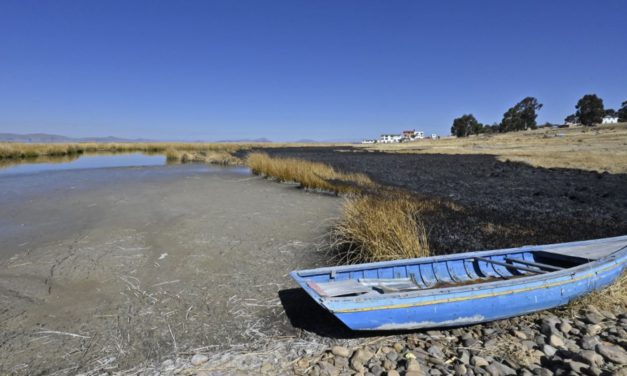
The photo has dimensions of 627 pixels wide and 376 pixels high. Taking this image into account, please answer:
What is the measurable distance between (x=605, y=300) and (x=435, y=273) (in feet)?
6.56

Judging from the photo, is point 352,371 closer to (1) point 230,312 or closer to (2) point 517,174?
(1) point 230,312

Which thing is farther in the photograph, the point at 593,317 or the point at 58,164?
the point at 58,164

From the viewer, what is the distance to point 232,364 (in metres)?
3.34

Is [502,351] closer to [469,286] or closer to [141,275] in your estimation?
[469,286]

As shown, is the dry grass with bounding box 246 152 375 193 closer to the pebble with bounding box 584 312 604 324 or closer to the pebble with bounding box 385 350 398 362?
the pebble with bounding box 584 312 604 324

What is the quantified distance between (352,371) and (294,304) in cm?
155

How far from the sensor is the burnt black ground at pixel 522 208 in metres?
6.90

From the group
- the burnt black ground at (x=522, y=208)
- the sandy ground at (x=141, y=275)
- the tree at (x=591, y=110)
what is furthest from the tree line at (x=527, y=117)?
the sandy ground at (x=141, y=275)

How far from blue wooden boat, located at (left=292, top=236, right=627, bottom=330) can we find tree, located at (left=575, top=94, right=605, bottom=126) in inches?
2749

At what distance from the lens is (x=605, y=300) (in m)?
4.11

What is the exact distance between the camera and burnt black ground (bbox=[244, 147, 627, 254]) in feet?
22.6

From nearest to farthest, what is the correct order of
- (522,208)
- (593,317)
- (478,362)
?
(478,362) → (593,317) → (522,208)

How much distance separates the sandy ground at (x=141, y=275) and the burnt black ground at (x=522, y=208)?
10.2ft

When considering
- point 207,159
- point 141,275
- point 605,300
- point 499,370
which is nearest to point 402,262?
point 499,370
